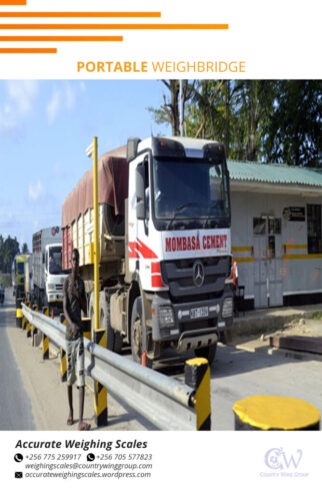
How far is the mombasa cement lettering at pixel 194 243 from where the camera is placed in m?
6.09

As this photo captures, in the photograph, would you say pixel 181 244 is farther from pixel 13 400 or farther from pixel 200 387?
pixel 200 387

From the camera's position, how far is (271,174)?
11.6 m

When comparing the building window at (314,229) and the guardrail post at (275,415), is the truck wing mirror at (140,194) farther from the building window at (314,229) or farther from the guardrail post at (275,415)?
the building window at (314,229)

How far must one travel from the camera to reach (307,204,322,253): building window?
12.2 m

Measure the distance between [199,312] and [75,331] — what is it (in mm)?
2138

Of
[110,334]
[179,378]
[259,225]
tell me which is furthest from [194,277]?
[259,225]

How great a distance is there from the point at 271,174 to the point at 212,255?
19.5 ft
